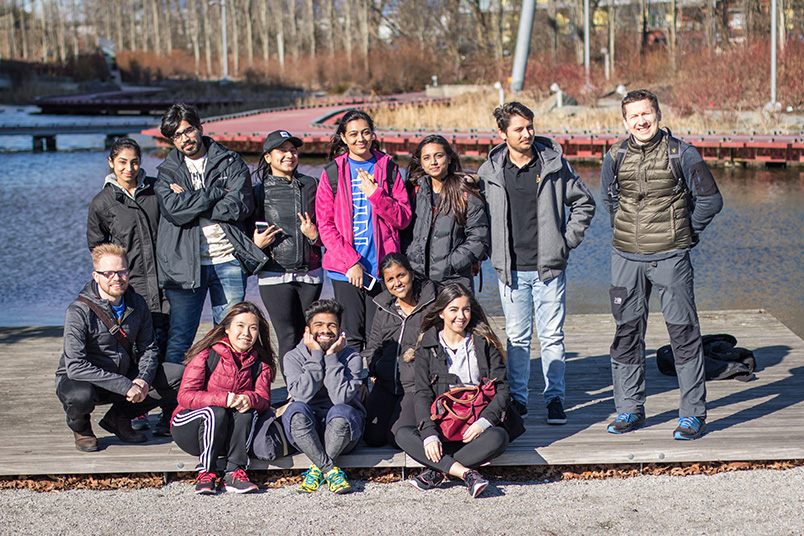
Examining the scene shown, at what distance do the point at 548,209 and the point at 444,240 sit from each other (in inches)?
23.8

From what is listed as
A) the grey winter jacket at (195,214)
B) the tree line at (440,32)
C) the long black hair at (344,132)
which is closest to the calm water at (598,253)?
the long black hair at (344,132)

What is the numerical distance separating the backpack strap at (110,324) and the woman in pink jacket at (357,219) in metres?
1.20

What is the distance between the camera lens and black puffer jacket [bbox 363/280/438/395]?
493 cm

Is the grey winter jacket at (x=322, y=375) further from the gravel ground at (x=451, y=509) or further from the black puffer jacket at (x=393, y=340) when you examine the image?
the gravel ground at (x=451, y=509)

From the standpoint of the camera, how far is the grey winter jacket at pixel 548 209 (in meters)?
5.00

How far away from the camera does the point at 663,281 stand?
4781 mm

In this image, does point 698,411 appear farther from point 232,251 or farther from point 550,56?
point 550,56

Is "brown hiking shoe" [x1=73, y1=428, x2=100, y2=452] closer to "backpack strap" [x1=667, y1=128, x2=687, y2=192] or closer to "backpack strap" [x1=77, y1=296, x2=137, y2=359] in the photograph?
"backpack strap" [x1=77, y1=296, x2=137, y2=359]

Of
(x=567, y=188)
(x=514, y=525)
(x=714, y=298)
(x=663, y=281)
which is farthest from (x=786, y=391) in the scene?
(x=714, y=298)

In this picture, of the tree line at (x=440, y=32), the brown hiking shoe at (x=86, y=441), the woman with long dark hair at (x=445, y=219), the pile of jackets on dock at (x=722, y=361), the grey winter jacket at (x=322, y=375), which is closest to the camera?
the grey winter jacket at (x=322, y=375)

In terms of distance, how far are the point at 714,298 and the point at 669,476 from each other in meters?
6.42

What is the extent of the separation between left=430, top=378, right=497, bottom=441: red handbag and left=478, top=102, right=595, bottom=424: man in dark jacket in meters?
0.64

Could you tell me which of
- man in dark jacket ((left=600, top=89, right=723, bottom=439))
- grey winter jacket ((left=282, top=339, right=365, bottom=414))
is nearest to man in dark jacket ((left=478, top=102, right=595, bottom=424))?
man in dark jacket ((left=600, top=89, right=723, bottom=439))

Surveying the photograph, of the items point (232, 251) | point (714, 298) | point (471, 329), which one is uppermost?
point (232, 251)
